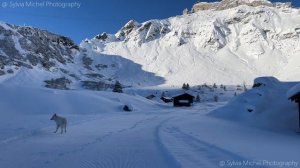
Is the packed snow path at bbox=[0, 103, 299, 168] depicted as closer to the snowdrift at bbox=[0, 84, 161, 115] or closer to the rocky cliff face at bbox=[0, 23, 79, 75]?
the snowdrift at bbox=[0, 84, 161, 115]

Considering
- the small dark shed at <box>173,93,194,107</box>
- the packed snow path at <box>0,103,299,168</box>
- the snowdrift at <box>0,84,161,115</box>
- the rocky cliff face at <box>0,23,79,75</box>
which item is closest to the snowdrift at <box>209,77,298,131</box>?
the packed snow path at <box>0,103,299,168</box>

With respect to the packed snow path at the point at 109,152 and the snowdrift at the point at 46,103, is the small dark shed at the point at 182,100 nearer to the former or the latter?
the snowdrift at the point at 46,103

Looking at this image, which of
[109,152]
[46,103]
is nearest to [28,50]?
[46,103]

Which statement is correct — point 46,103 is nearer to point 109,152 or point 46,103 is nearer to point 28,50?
point 109,152

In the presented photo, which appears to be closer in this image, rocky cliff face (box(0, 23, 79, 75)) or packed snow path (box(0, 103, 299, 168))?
packed snow path (box(0, 103, 299, 168))

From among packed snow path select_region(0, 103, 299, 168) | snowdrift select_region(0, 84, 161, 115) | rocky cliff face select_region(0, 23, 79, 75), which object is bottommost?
packed snow path select_region(0, 103, 299, 168)

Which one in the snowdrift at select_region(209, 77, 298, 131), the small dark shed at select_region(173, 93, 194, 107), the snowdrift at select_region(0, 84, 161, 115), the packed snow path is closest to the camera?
the packed snow path

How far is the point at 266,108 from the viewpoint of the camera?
94.8 feet

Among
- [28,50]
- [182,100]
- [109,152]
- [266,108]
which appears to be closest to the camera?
[109,152]

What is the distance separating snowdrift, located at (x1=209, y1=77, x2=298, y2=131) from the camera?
2525 centimetres

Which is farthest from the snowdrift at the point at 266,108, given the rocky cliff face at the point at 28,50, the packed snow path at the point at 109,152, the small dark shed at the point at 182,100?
the rocky cliff face at the point at 28,50

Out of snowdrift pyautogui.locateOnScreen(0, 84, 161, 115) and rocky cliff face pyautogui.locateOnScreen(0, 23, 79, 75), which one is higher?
rocky cliff face pyautogui.locateOnScreen(0, 23, 79, 75)

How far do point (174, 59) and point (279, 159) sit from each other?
184 meters

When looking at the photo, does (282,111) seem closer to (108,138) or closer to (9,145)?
(108,138)
